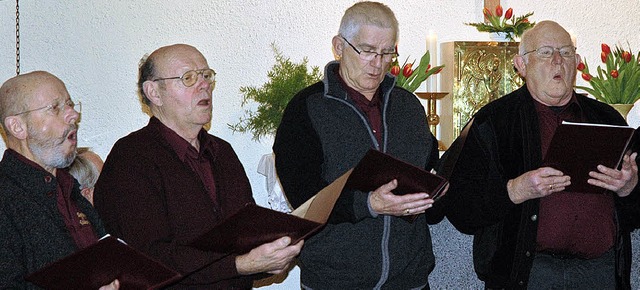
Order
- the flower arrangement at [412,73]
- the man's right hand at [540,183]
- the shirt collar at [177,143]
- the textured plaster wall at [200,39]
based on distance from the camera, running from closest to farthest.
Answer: the shirt collar at [177,143]
the man's right hand at [540,183]
the flower arrangement at [412,73]
the textured plaster wall at [200,39]

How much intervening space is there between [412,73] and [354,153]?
4.14 feet

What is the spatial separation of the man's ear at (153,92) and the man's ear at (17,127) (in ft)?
1.42

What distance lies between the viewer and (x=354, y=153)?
2957 mm

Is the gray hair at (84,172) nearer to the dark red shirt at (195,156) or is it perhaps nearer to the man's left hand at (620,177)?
the dark red shirt at (195,156)

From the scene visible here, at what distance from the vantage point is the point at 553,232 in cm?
305

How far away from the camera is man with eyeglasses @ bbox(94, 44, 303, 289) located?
2.55 m

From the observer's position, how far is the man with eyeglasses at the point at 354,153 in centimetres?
293

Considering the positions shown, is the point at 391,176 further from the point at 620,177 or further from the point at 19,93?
the point at 19,93

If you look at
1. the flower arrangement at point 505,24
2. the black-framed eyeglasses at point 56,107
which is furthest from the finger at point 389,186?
the flower arrangement at point 505,24

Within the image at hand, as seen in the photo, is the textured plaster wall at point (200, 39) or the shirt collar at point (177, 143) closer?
the shirt collar at point (177, 143)

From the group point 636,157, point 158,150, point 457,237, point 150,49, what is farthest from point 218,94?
point 636,157

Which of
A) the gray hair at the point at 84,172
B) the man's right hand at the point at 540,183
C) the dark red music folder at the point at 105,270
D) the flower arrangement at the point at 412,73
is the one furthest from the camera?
the flower arrangement at the point at 412,73

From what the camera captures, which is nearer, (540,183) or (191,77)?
(191,77)

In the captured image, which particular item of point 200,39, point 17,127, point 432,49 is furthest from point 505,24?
point 17,127
